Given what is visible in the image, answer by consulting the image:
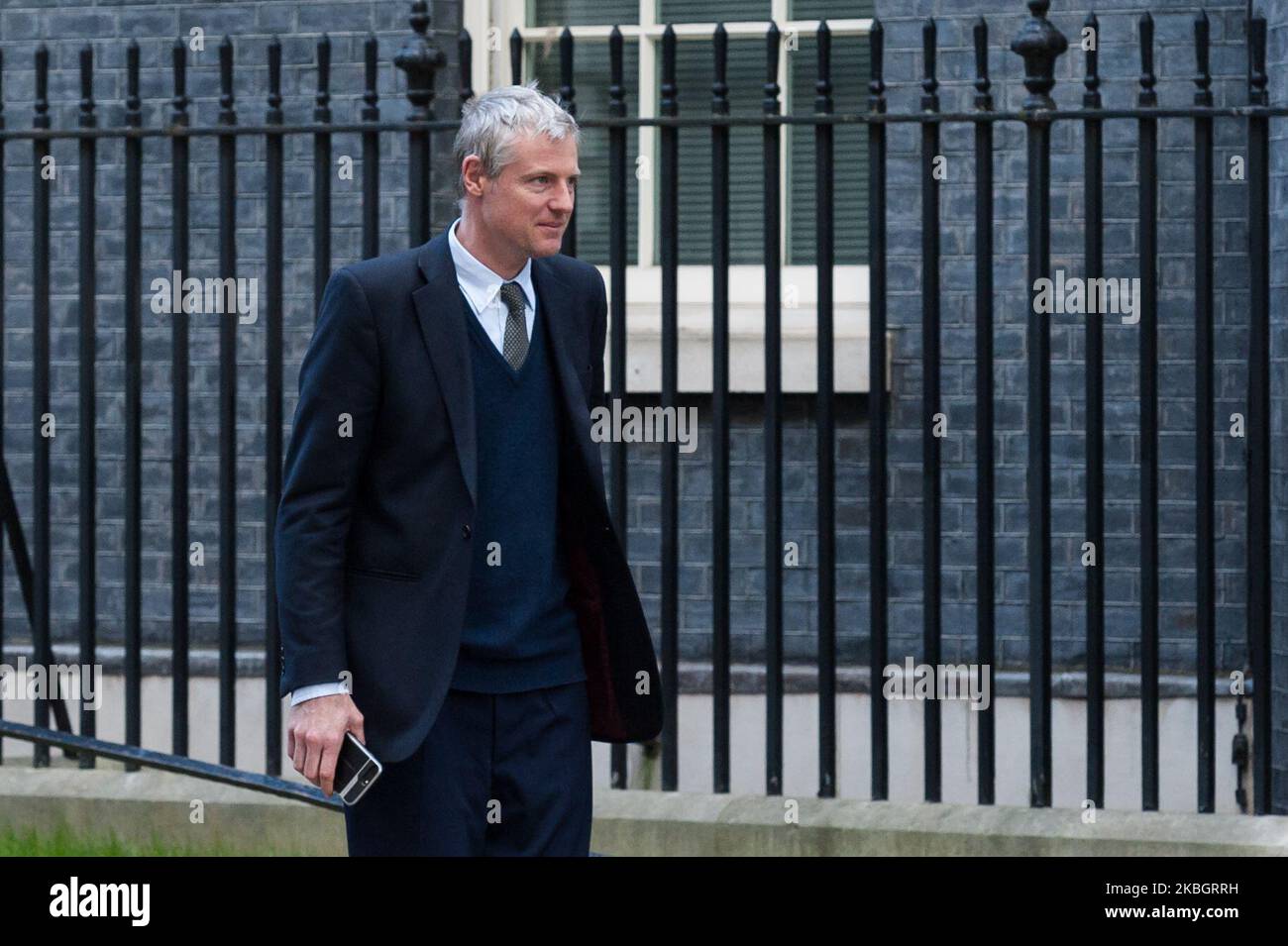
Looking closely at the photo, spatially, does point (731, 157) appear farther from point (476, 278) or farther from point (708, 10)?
point (476, 278)

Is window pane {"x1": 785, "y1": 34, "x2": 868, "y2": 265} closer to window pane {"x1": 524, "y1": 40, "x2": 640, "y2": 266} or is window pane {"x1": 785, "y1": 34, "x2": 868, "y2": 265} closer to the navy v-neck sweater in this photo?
window pane {"x1": 524, "y1": 40, "x2": 640, "y2": 266}

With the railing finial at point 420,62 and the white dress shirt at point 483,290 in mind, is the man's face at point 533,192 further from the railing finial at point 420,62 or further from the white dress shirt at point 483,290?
the railing finial at point 420,62

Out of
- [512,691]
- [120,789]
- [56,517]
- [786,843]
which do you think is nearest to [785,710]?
[786,843]

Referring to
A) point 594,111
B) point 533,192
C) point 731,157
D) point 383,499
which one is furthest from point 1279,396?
point 383,499

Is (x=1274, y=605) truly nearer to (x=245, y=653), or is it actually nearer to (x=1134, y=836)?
(x=1134, y=836)

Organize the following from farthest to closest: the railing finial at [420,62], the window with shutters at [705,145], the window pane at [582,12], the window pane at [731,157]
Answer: the window pane at [582,12] < the window pane at [731,157] < the window with shutters at [705,145] < the railing finial at [420,62]

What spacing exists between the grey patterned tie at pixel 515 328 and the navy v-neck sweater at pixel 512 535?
16mm

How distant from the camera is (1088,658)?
5254 mm

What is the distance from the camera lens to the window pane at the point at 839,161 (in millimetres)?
7230

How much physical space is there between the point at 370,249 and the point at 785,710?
237 centimetres

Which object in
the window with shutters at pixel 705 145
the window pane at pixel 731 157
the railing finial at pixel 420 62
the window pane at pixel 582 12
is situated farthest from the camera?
the window pane at pixel 582 12

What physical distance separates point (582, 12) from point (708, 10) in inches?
18.8

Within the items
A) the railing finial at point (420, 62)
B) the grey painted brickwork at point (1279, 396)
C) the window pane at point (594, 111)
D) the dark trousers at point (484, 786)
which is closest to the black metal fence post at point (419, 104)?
the railing finial at point (420, 62)

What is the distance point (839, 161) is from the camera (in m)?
7.22
